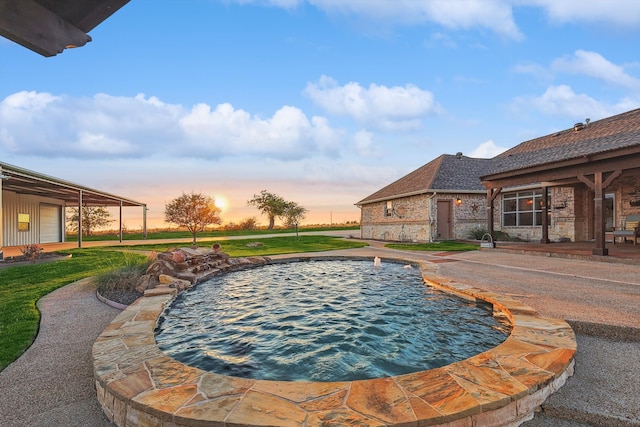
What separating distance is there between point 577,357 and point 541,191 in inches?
623

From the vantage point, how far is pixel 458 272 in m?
8.46

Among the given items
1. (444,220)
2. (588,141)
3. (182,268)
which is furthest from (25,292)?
(444,220)

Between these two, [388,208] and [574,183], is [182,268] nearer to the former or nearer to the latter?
[388,208]

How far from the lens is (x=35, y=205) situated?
1969 cm

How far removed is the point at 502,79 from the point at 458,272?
9609mm

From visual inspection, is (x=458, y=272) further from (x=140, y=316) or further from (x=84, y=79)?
(x=84, y=79)

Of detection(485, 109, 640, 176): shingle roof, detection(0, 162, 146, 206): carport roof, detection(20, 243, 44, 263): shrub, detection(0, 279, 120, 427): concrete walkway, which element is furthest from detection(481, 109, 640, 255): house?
detection(0, 162, 146, 206): carport roof

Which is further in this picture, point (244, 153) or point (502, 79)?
point (244, 153)

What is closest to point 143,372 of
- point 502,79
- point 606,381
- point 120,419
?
point 120,419

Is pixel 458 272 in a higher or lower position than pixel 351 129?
lower

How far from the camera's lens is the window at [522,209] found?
16.9 meters

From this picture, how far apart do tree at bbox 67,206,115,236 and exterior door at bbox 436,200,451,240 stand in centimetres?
3245

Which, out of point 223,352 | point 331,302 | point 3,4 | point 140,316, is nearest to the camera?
point 3,4

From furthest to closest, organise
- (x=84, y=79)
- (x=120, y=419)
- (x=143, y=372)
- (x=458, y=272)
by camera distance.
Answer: (x=84, y=79), (x=458, y=272), (x=143, y=372), (x=120, y=419)
